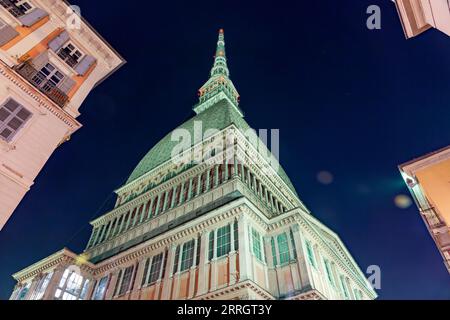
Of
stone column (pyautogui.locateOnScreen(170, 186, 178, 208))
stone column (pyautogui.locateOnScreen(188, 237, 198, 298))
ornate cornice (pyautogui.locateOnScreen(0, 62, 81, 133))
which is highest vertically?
stone column (pyautogui.locateOnScreen(170, 186, 178, 208))

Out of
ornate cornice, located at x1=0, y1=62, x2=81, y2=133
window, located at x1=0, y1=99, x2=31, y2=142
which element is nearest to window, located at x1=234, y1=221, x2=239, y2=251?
ornate cornice, located at x1=0, y1=62, x2=81, y2=133

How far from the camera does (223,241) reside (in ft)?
71.4

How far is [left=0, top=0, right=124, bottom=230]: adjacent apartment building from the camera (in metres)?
15.3

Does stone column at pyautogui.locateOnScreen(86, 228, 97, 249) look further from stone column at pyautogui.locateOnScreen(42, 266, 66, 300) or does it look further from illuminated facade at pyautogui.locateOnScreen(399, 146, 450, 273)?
illuminated facade at pyautogui.locateOnScreen(399, 146, 450, 273)

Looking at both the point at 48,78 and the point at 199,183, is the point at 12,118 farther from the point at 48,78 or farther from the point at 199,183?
the point at 199,183

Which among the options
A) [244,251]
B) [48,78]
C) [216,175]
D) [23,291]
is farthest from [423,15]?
[23,291]

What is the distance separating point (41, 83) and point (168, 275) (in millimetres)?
16301

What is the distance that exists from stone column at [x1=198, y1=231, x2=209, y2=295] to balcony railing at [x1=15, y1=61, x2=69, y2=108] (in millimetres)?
14042

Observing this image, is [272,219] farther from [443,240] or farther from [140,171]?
[140,171]

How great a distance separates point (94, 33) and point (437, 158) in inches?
918

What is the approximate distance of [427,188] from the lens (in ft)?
46.0

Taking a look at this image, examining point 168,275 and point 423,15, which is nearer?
point 423,15

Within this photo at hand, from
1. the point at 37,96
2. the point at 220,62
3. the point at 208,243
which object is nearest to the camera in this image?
the point at 37,96
